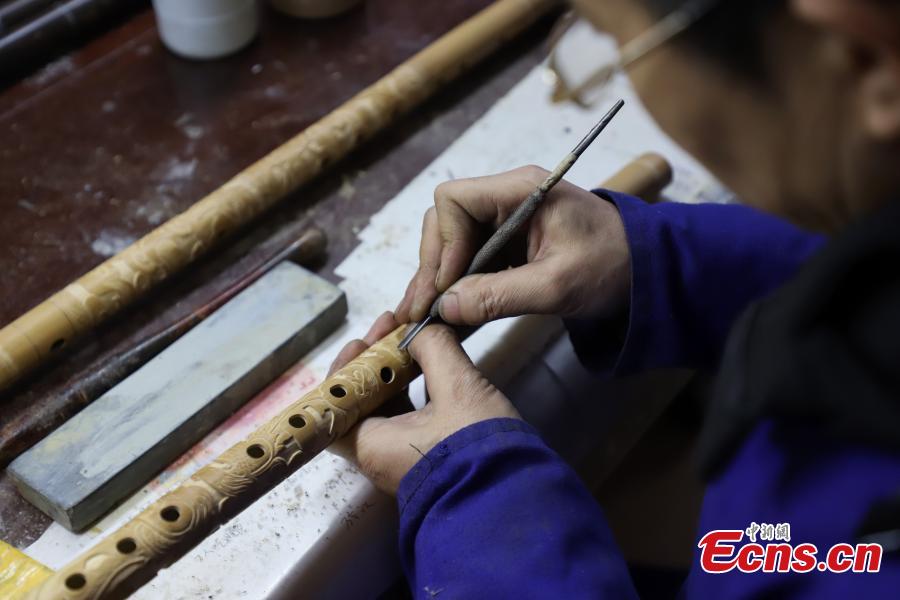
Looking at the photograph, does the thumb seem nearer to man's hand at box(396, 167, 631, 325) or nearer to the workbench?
man's hand at box(396, 167, 631, 325)

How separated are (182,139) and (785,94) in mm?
1298

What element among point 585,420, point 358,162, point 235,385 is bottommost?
point 585,420

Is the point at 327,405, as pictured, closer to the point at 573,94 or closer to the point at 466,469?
the point at 466,469

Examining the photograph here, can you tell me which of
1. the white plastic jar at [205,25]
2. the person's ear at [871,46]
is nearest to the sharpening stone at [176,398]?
the white plastic jar at [205,25]

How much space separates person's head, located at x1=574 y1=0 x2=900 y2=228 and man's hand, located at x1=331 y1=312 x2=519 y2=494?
464 mm

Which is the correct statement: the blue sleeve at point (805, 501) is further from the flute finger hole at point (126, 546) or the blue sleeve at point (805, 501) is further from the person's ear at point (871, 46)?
the flute finger hole at point (126, 546)

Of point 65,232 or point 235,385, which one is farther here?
point 65,232

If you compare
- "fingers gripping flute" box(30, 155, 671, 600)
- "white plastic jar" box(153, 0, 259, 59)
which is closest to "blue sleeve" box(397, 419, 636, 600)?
"fingers gripping flute" box(30, 155, 671, 600)

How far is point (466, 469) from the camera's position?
0.97 m

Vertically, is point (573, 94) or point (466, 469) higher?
point (573, 94)

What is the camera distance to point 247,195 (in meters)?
1.45

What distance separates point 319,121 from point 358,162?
0.34 ft

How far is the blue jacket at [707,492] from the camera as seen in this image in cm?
83

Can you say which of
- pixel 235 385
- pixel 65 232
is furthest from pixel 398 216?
pixel 65 232
